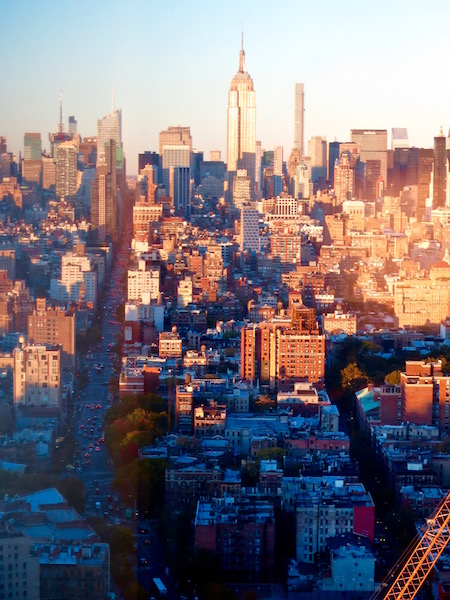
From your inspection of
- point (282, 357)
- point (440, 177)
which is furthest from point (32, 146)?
point (440, 177)

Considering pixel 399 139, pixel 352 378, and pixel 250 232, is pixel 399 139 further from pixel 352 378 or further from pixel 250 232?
pixel 352 378

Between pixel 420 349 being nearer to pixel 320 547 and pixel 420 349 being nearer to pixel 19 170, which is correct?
pixel 320 547

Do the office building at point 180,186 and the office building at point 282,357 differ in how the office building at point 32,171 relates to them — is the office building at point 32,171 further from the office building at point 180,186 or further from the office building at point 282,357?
the office building at point 282,357

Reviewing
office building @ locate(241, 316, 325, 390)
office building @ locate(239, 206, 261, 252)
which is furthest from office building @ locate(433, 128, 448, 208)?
office building @ locate(241, 316, 325, 390)

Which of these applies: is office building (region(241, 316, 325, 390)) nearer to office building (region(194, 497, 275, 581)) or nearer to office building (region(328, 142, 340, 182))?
office building (region(194, 497, 275, 581))

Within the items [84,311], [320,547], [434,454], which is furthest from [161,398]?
[84,311]

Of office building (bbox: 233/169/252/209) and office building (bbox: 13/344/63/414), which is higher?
office building (bbox: 233/169/252/209)
